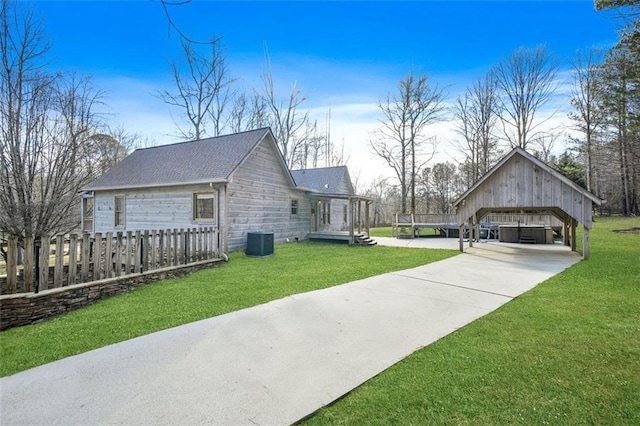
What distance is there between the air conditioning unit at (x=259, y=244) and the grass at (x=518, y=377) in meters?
8.28

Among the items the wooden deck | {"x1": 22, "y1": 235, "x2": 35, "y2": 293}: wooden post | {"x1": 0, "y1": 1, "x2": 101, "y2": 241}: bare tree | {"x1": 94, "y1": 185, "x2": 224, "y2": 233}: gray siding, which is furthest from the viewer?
the wooden deck

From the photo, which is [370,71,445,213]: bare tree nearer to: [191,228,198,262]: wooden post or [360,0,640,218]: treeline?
[360,0,640,218]: treeline

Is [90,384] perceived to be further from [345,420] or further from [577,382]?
[577,382]

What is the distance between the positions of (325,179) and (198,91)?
40.7 feet

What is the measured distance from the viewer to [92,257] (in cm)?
610

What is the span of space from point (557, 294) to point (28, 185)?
517 inches

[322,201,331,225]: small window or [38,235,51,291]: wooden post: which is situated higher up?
[322,201,331,225]: small window

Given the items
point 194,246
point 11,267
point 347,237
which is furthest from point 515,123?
point 11,267

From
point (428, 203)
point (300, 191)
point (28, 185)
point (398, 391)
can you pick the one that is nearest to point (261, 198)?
point (300, 191)

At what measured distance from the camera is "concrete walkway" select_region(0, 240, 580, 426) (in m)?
2.35

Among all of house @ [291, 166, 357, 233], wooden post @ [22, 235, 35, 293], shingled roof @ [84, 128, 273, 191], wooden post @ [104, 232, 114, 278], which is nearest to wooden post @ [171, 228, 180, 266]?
wooden post @ [104, 232, 114, 278]

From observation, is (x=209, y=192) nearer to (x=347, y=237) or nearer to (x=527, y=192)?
(x=347, y=237)

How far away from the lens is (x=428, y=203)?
33.4m

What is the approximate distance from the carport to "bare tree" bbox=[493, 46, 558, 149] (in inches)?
650
